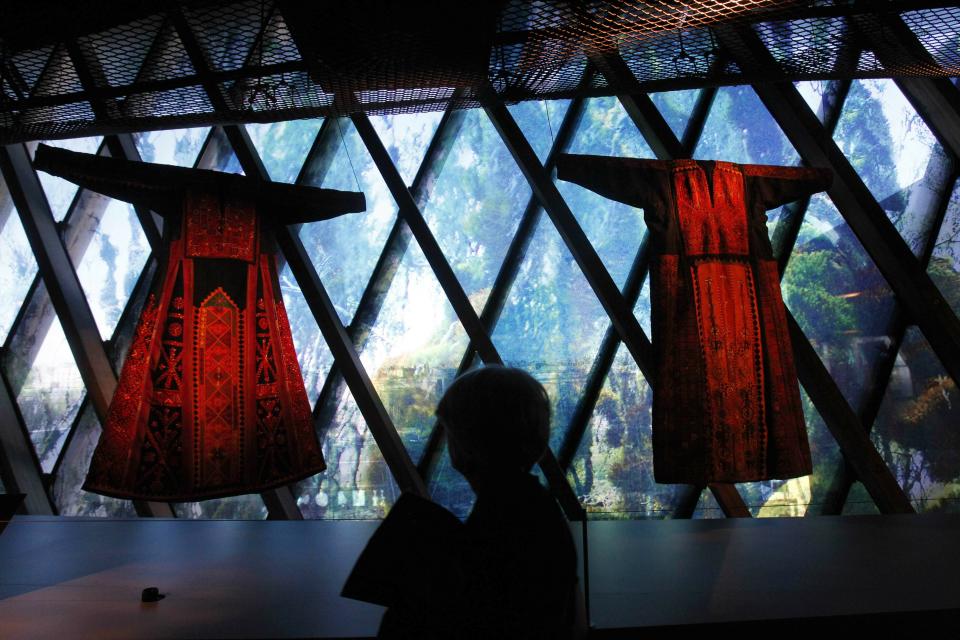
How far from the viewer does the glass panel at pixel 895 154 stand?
387cm

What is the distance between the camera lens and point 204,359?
2807 mm

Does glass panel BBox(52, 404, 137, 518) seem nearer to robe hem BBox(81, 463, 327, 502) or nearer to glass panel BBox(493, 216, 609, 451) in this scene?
robe hem BBox(81, 463, 327, 502)

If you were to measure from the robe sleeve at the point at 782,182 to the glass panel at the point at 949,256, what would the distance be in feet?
3.97

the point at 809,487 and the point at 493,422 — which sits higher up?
the point at 493,422

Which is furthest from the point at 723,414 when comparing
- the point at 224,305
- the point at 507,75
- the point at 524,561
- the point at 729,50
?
the point at 224,305

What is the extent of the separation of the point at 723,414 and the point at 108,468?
7.98 feet

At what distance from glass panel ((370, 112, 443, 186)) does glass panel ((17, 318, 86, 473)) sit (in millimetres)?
2874

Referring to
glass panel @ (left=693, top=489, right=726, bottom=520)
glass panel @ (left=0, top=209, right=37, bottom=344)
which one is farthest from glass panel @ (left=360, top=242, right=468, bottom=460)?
glass panel @ (left=0, top=209, right=37, bottom=344)

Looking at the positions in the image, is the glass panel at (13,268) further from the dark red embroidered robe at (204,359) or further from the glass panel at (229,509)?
the dark red embroidered robe at (204,359)

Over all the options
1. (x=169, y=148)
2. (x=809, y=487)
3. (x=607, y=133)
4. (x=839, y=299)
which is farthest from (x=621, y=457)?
(x=169, y=148)

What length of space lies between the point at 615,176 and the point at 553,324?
1.43 meters

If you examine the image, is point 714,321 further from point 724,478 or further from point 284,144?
point 284,144

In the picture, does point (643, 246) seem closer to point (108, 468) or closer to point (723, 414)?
point (723, 414)

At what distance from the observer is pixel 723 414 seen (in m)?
2.66
